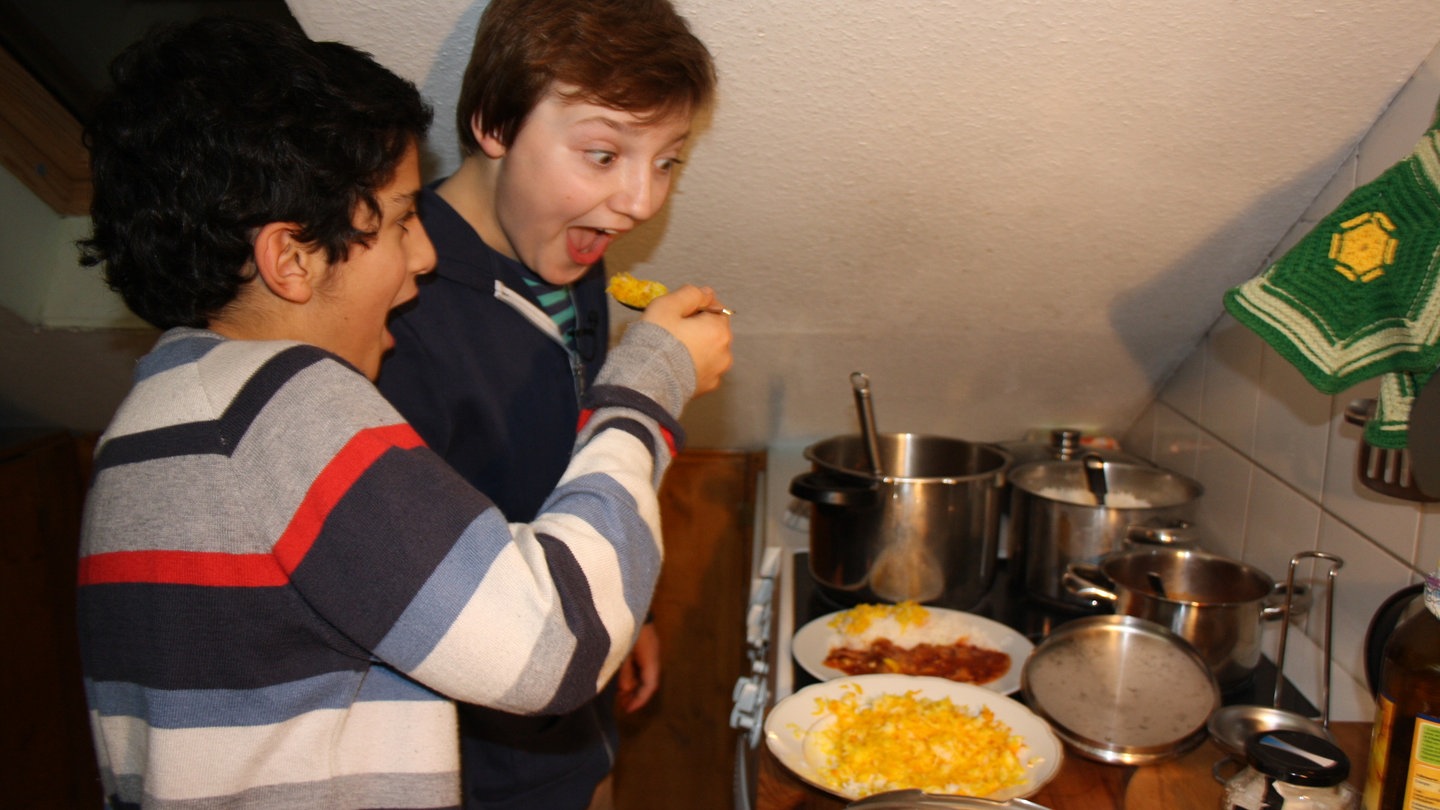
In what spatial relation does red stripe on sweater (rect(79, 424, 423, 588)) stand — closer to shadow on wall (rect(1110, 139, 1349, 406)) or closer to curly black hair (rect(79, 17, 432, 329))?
curly black hair (rect(79, 17, 432, 329))

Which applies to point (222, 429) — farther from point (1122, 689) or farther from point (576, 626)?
point (1122, 689)

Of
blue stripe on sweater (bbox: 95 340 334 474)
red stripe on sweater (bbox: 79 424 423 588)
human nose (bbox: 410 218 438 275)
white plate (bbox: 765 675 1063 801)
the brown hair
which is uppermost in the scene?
Result: the brown hair

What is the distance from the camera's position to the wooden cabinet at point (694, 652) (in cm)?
227

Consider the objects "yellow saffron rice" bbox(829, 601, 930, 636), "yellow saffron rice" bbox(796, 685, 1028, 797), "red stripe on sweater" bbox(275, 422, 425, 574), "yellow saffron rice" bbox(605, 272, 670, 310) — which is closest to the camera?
"red stripe on sweater" bbox(275, 422, 425, 574)

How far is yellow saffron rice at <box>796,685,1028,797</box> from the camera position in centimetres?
97

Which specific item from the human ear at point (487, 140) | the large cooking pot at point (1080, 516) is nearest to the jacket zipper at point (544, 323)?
the human ear at point (487, 140)

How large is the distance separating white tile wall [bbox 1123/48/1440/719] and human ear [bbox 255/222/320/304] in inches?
39.1

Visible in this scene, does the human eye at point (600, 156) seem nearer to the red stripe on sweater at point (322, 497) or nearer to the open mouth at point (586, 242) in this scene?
the open mouth at point (586, 242)

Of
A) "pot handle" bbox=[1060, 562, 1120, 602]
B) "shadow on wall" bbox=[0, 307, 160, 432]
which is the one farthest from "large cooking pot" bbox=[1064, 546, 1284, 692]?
"shadow on wall" bbox=[0, 307, 160, 432]

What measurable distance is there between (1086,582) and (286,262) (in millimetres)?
1010

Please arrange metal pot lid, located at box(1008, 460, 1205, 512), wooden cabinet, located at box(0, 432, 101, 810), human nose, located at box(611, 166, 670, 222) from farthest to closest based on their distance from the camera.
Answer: wooden cabinet, located at box(0, 432, 101, 810), metal pot lid, located at box(1008, 460, 1205, 512), human nose, located at box(611, 166, 670, 222)

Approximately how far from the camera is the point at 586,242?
1.15m

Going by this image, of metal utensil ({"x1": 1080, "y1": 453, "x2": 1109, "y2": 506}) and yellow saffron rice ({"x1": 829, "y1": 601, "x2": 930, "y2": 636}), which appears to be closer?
yellow saffron rice ({"x1": 829, "y1": 601, "x2": 930, "y2": 636})

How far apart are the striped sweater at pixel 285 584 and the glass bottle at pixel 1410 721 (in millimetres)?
611
